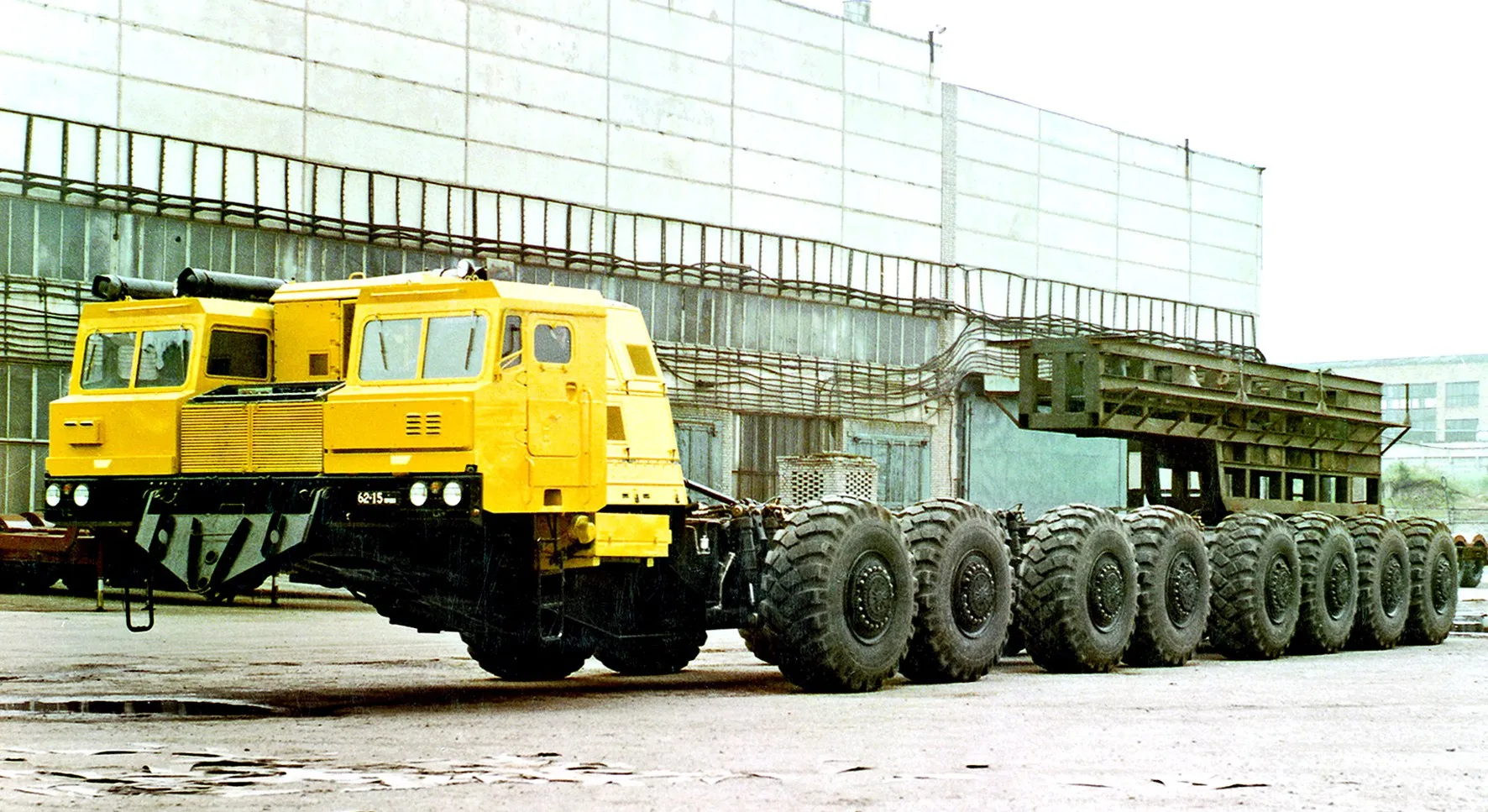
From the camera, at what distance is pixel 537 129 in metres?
36.2

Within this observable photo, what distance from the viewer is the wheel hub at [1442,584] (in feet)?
79.2

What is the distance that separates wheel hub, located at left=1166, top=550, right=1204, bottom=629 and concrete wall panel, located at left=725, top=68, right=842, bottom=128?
73.8 feet

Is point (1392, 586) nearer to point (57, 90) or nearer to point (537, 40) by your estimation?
point (537, 40)

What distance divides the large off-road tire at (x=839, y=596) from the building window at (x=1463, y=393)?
9029 cm

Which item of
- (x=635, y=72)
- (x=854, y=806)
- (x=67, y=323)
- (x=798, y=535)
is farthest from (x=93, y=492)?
(x=635, y=72)

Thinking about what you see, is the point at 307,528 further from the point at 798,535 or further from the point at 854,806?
the point at 854,806

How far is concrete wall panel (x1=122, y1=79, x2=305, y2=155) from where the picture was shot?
101 ft

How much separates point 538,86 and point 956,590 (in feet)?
71.9

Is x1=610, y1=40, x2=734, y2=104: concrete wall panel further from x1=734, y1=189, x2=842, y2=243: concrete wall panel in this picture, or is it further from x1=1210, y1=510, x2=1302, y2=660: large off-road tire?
x1=1210, y1=510, x2=1302, y2=660: large off-road tire

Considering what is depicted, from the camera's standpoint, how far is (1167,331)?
5038cm

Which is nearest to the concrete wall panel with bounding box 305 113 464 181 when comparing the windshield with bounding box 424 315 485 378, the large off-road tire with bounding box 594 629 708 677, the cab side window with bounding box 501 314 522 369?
the large off-road tire with bounding box 594 629 708 677

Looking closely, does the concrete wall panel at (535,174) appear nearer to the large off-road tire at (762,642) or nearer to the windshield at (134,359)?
the windshield at (134,359)

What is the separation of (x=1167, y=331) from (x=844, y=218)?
12.6 metres

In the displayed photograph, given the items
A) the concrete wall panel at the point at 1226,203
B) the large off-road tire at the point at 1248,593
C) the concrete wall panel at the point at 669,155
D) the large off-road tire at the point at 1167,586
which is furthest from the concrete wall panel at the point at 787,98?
the large off-road tire at the point at 1167,586
